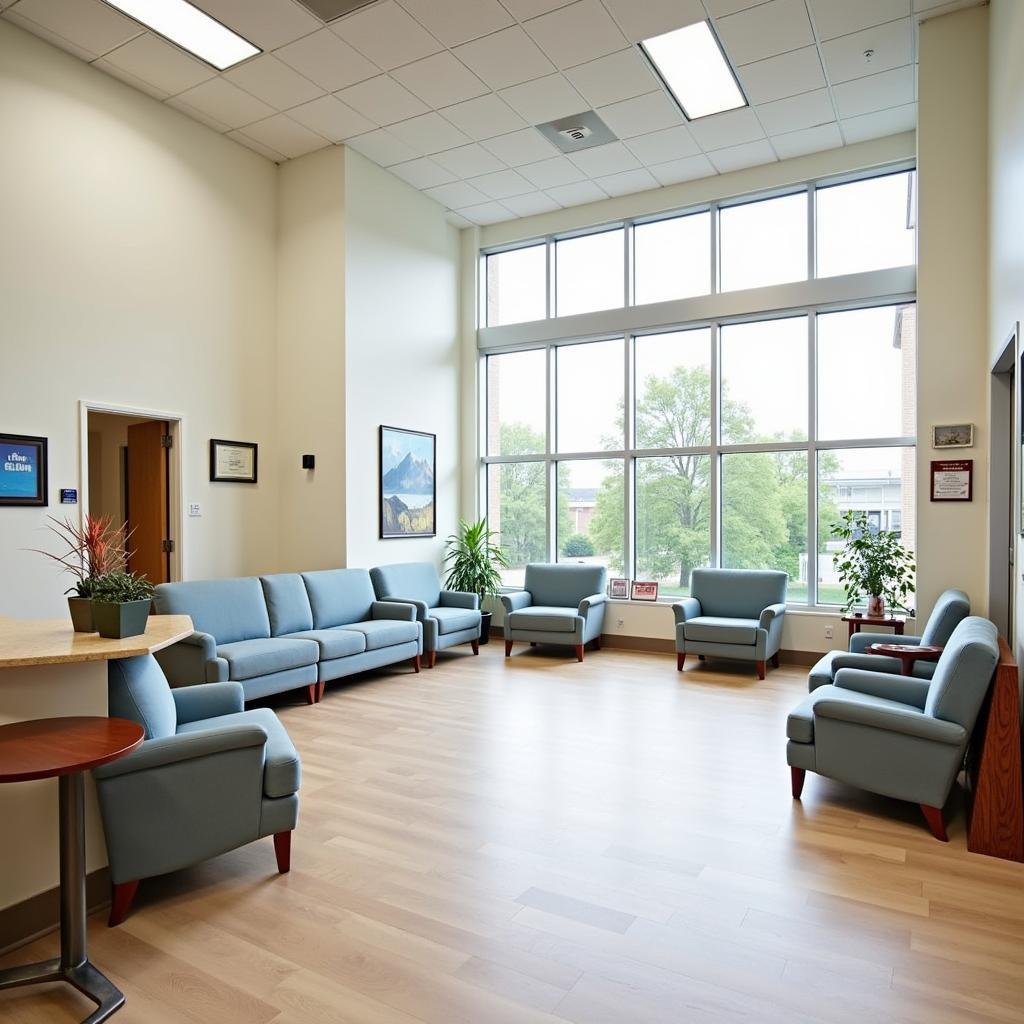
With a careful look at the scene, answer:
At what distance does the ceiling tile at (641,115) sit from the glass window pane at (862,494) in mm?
3407

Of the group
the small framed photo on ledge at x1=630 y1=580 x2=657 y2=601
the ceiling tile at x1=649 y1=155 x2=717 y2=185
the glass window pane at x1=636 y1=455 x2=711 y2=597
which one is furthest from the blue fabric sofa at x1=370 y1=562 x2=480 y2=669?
the ceiling tile at x1=649 y1=155 x2=717 y2=185

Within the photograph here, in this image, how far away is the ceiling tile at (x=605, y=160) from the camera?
6.98m

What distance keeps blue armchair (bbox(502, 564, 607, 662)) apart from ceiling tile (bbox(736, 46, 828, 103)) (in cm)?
462

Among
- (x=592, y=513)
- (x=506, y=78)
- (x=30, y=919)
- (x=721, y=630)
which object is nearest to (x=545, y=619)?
(x=592, y=513)

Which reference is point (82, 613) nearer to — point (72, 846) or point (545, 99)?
point (72, 846)

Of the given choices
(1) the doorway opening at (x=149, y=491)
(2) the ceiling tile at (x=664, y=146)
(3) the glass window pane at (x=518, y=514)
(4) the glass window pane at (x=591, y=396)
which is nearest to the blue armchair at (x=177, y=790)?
(1) the doorway opening at (x=149, y=491)

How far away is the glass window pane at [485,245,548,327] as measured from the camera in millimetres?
8742

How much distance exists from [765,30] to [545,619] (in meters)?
5.25

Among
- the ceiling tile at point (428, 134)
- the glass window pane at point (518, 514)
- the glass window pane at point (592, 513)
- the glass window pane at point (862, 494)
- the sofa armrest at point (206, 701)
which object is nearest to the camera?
the sofa armrest at point (206, 701)

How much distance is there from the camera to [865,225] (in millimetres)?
6969

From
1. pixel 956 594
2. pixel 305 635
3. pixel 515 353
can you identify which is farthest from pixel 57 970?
pixel 515 353

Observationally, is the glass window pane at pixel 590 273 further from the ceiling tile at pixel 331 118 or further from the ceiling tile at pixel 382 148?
the ceiling tile at pixel 331 118

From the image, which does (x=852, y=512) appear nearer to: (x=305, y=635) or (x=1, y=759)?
(x=305, y=635)

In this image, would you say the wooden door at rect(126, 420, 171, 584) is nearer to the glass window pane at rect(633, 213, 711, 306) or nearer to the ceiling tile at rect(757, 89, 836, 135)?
the glass window pane at rect(633, 213, 711, 306)
